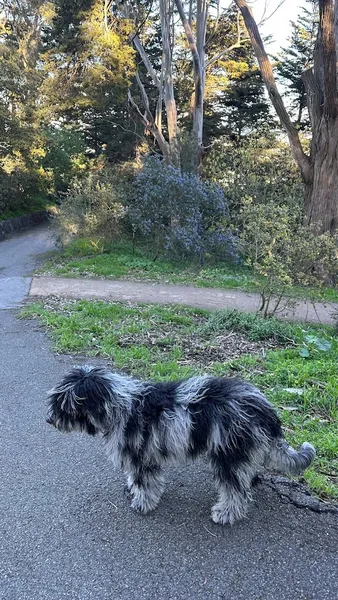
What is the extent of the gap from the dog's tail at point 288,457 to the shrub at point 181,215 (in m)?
9.52

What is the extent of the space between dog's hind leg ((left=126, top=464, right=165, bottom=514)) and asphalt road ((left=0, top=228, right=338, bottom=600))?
73 mm

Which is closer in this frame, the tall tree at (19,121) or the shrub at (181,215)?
the shrub at (181,215)

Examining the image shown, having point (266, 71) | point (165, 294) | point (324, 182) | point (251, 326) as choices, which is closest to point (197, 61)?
point (266, 71)

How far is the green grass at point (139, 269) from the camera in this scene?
33.3 ft

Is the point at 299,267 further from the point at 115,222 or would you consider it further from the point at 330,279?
the point at 115,222

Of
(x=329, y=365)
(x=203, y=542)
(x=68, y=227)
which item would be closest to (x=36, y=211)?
(x=68, y=227)

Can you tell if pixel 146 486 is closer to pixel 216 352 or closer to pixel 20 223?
pixel 216 352

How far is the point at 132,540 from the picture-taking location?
271 cm

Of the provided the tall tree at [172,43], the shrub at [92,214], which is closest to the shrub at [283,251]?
the shrub at [92,214]

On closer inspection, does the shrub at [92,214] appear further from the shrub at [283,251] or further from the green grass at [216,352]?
the shrub at [283,251]

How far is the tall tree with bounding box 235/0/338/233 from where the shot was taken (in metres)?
9.55

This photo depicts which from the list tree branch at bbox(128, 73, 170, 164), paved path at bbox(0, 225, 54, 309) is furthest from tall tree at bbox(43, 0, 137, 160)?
paved path at bbox(0, 225, 54, 309)

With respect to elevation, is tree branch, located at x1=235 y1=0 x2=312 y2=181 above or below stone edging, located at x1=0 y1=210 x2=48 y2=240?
above

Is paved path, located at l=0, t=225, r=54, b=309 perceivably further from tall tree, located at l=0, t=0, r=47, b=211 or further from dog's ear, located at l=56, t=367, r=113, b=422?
dog's ear, located at l=56, t=367, r=113, b=422
